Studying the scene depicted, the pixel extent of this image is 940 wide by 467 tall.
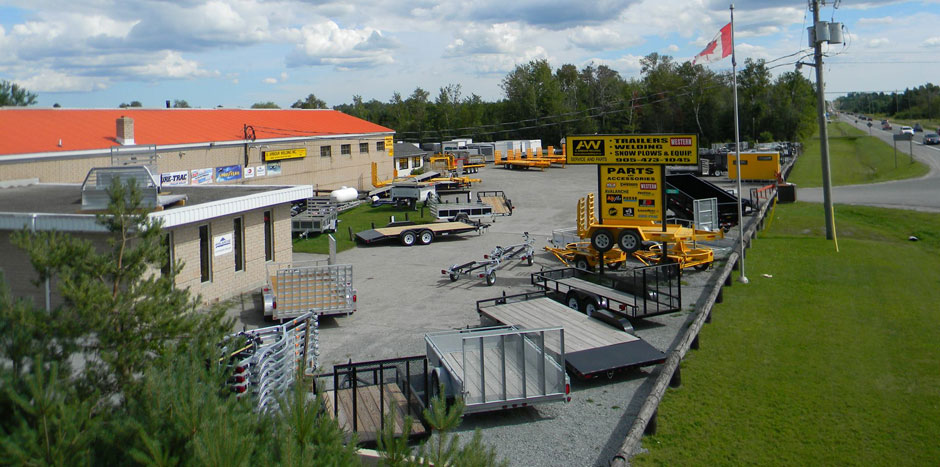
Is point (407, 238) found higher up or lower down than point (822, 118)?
lower down

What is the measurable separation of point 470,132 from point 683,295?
95.0 meters

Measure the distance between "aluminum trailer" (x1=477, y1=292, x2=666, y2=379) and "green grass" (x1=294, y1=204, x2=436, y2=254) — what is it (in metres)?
14.7

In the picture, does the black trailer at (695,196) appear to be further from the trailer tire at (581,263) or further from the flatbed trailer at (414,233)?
the trailer tire at (581,263)

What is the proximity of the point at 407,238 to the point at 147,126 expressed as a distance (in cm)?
1738

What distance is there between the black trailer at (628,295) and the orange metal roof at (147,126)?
71.2 feet

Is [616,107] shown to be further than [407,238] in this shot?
Yes

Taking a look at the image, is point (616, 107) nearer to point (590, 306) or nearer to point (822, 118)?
point (822, 118)

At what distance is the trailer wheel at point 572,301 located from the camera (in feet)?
54.9

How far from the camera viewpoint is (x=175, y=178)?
34406mm

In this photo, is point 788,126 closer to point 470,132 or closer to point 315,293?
point 470,132

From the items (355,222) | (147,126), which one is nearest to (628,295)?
(355,222)

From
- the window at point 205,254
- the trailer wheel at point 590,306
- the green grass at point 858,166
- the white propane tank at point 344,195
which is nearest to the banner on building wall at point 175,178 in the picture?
the white propane tank at point 344,195

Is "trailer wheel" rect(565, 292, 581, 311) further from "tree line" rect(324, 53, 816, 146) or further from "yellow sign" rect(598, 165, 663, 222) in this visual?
"tree line" rect(324, 53, 816, 146)

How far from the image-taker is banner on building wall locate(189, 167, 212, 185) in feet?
117
